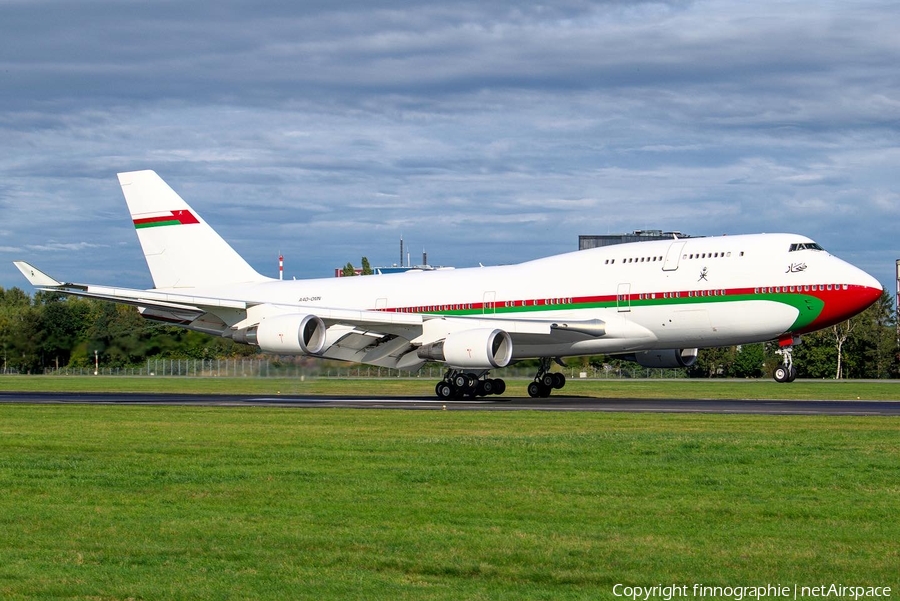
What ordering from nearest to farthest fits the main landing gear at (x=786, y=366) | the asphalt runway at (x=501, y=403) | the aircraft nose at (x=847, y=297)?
the asphalt runway at (x=501, y=403), the aircraft nose at (x=847, y=297), the main landing gear at (x=786, y=366)

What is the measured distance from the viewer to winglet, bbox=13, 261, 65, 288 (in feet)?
122

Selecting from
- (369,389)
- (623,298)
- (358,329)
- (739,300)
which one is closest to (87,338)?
(358,329)

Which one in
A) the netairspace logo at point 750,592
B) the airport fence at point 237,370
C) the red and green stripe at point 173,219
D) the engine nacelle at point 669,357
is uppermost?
the red and green stripe at point 173,219

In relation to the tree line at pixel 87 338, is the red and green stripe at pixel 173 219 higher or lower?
higher

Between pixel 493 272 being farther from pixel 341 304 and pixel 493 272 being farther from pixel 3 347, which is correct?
pixel 3 347

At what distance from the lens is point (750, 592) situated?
8406mm

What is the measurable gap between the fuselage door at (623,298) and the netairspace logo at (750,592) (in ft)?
90.4

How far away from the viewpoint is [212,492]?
13.5 m

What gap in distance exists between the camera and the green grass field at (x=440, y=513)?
8953 mm

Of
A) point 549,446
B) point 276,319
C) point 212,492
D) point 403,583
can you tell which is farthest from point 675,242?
point 403,583

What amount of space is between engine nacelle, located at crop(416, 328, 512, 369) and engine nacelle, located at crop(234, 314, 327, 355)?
4.45 m

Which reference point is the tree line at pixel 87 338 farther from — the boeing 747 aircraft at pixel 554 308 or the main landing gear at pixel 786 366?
the main landing gear at pixel 786 366

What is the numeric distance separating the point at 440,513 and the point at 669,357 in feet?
94.9

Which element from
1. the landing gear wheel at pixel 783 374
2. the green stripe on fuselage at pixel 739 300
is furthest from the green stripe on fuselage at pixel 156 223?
the landing gear wheel at pixel 783 374
